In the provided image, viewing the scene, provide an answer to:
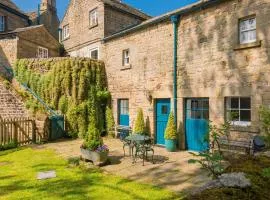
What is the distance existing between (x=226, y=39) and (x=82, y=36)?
1427cm

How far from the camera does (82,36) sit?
22.4 metres

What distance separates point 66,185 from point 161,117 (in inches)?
288

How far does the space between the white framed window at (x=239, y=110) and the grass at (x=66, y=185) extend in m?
4.76

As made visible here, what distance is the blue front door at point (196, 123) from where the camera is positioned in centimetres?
1194

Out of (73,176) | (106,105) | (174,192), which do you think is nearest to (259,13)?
(174,192)

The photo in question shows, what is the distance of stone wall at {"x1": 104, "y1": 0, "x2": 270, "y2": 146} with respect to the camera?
986cm

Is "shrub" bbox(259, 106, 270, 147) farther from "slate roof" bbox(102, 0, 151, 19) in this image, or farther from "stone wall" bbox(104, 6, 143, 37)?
"slate roof" bbox(102, 0, 151, 19)

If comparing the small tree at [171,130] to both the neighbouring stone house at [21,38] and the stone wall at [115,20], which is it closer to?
the stone wall at [115,20]

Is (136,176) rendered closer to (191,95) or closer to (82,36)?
(191,95)

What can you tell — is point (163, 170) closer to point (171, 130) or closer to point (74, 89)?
point (171, 130)

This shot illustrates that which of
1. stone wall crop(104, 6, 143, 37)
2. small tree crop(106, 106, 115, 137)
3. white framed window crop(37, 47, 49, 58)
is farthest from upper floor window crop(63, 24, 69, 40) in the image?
small tree crop(106, 106, 115, 137)

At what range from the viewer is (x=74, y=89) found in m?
16.8

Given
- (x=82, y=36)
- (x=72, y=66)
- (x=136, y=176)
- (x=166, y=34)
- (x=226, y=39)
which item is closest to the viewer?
(x=136, y=176)

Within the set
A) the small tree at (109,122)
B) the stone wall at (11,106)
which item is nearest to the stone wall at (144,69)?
the small tree at (109,122)
